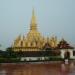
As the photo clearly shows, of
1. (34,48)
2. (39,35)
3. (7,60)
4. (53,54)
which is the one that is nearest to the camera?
(7,60)

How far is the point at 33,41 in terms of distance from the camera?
3384 cm

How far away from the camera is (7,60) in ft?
81.4

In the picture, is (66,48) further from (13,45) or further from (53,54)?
(13,45)

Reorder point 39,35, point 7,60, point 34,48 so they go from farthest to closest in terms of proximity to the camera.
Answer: point 39,35, point 34,48, point 7,60

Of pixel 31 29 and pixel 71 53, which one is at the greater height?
pixel 31 29

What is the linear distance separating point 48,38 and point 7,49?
205 inches

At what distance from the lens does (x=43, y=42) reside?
3447 centimetres

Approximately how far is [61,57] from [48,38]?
798cm

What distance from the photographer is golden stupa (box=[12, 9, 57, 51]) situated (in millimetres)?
33000

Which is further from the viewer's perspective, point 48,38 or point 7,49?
point 48,38

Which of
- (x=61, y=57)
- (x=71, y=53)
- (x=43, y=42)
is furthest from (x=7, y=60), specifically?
(x=43, y=42)

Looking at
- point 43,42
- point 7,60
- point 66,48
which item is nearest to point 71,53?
point 66,48

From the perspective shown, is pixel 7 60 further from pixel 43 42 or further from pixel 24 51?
pixel 43 42

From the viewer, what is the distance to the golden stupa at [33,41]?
108 feet
